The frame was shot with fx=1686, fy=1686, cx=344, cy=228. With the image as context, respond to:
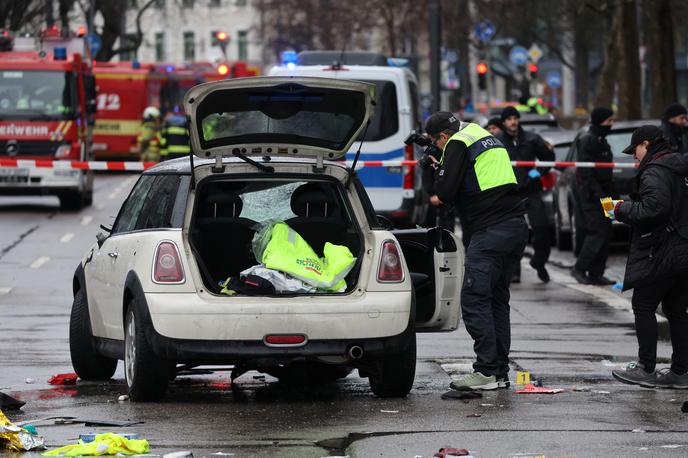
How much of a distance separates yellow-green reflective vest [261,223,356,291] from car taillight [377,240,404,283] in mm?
194

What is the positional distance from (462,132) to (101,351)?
2.44 metres

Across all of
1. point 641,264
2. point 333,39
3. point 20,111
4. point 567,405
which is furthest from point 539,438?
point 333,39

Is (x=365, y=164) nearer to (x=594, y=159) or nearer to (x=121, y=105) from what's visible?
(x=594, y=159)

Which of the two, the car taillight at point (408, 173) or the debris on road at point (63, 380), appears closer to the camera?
the debris on road at point (63, 380)

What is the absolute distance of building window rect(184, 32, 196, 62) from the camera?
113m

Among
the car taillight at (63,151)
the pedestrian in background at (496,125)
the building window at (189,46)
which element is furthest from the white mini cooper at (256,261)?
the building window at (189,46)

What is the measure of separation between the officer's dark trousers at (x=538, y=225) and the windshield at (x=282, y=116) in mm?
7409

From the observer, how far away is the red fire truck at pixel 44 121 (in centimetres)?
2680

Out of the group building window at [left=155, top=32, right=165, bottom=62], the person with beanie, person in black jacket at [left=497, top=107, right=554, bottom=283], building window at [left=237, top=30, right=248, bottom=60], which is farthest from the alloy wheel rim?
building window at [left=237, top=30, right=248, bottom=60]

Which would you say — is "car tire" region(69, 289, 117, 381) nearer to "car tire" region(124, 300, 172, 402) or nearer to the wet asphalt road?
the wet asphalt road

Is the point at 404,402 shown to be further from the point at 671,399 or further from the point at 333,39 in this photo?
the point at 333,39

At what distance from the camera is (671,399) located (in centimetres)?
921

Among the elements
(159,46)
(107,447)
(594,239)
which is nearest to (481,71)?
(594,239)

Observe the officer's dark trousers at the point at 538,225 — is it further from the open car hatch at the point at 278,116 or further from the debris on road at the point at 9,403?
the debris on road at the point at 9,403
